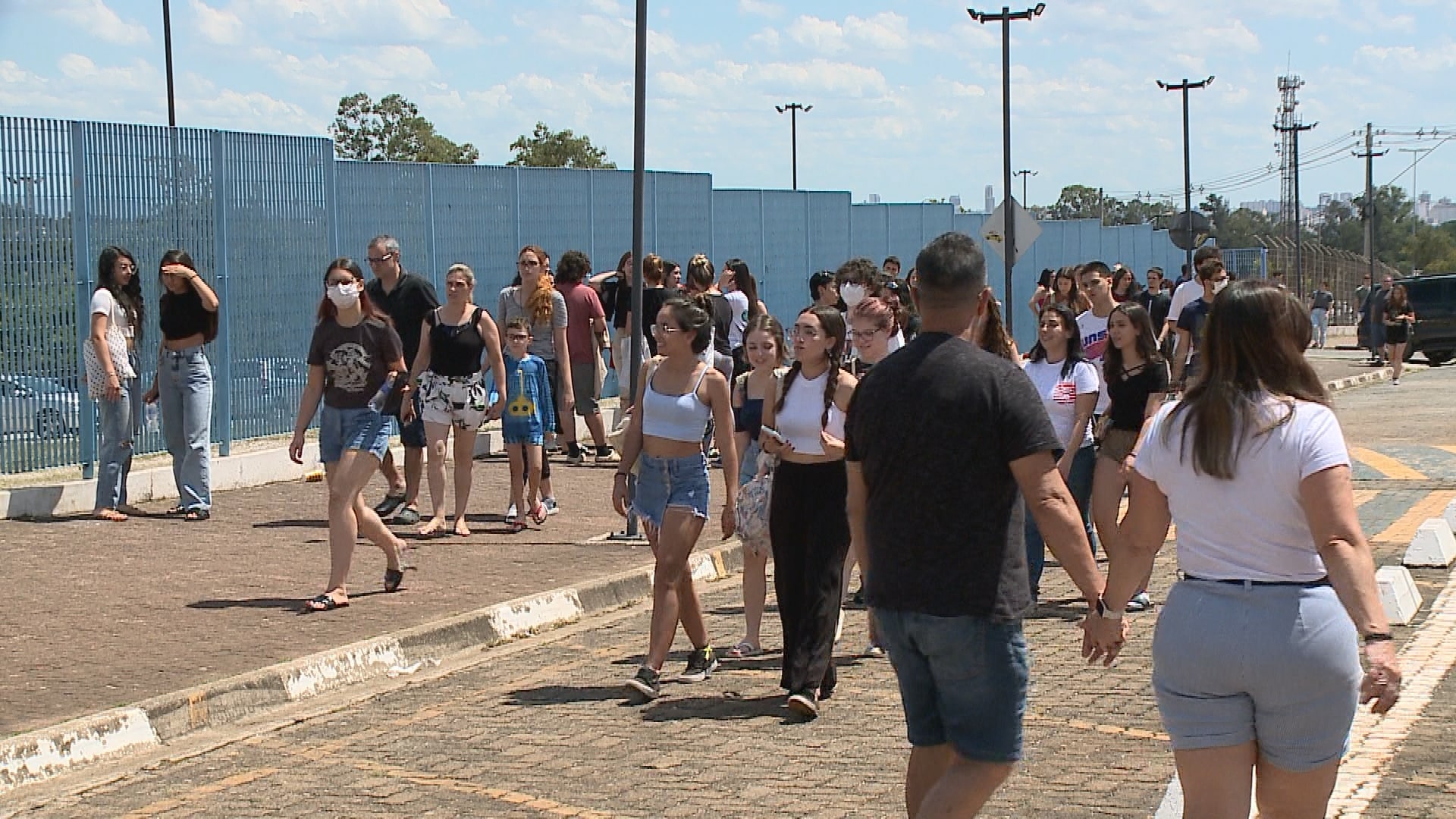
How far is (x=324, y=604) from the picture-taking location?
1001cm

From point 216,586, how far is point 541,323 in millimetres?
5247

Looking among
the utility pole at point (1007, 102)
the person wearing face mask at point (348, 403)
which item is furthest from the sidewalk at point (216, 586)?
the utility pole at point (1007, 102)

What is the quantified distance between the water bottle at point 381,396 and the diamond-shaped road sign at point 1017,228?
21042 millimetres

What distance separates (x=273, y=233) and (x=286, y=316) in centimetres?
79

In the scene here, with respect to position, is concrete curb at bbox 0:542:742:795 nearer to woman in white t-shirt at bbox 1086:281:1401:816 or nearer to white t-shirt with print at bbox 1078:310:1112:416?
white t-shirt with print at bbox 1078:310:1112:416

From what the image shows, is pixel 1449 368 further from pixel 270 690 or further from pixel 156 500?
pixel 270 690

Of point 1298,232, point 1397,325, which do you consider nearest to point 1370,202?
point 1298,232

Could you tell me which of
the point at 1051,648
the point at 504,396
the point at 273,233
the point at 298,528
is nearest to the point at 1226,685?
the point at 1051,648

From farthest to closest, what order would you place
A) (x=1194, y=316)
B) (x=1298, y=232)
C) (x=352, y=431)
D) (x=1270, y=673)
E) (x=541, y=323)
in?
(x=1298, y=232), (x=541, y=323), (x=1194, y=316), (x=352, y=431), (x=1270, y=673)

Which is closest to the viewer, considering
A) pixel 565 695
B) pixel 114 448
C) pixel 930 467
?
pixel 930 467

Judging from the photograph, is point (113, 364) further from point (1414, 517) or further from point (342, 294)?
point (1414, 517)

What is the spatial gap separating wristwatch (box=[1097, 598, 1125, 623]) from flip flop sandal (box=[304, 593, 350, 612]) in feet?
20.0

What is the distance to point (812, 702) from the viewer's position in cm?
767

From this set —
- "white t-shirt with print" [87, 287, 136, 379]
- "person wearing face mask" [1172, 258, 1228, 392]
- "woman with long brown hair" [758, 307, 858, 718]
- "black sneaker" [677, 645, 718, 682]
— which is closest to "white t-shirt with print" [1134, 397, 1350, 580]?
A: "woman with long brown hair" [758, 307, 858, 718]
